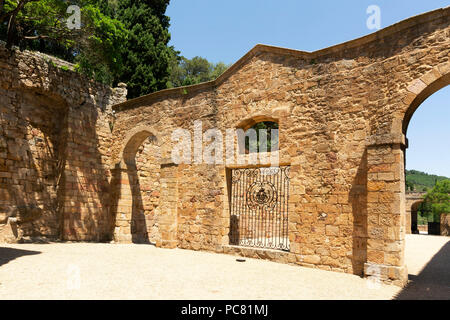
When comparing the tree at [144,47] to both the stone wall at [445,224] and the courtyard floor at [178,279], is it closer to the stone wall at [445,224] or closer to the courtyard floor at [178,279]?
the courtyard floor at [178,279]

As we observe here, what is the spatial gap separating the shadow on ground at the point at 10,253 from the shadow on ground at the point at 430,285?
6563mm

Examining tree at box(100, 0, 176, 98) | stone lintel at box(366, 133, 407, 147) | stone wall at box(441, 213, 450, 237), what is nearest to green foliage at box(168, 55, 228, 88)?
tree at box(100, 0, 176, 98)

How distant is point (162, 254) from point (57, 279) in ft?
10.3

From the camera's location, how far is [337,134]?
6574 millimetres

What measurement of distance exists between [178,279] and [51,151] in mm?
7012

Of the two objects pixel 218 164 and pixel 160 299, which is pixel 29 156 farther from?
pixel 160 299

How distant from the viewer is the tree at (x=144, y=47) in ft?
53.0

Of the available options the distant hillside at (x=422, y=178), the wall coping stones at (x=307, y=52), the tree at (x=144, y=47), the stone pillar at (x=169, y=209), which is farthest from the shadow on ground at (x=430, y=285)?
the distant hillside at (x=422, y=178)

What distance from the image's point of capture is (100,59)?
1068 centimetres

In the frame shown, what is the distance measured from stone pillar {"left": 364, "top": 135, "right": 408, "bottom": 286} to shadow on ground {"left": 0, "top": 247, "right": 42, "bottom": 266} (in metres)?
6.39

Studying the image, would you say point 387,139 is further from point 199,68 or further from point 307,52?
point 199,68

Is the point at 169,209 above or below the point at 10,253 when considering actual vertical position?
above

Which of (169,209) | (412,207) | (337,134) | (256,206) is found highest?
(337,134)

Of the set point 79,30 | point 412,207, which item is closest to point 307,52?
point 79,30
